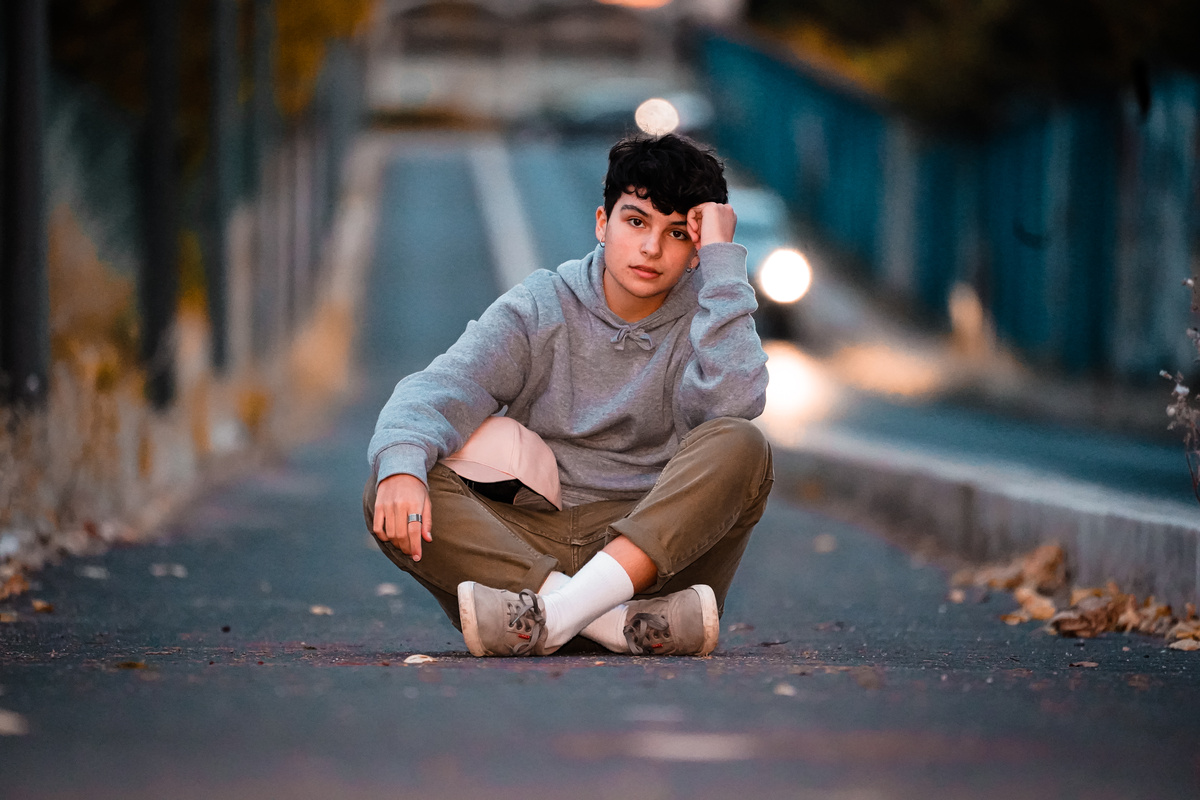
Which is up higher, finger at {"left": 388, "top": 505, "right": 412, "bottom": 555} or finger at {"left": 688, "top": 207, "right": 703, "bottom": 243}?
finger at {"left": 688, "top": 207, "right": 703, "bottom": 243}

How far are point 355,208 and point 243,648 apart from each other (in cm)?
3235

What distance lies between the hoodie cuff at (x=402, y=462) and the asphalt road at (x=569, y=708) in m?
0.46

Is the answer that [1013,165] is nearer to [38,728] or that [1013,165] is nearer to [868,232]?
[868,232]

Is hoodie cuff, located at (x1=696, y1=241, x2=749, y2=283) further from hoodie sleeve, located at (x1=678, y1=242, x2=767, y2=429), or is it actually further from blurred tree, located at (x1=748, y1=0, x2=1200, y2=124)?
blurred tree, located at (x1=748, y1=0, x2=1200, y2=124)

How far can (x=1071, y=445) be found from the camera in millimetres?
14852

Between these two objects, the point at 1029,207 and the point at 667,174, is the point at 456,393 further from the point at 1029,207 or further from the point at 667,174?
the point at 1029,207

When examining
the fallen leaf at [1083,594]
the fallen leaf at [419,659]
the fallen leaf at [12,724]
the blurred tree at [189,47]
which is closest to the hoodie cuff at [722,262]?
the fallen leaf at [419,659]

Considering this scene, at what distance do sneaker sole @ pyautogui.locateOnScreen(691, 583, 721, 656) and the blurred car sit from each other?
1899 centimetres

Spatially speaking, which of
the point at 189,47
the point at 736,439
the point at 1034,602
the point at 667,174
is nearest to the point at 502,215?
the point at 189,47

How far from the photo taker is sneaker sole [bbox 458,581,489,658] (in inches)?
168

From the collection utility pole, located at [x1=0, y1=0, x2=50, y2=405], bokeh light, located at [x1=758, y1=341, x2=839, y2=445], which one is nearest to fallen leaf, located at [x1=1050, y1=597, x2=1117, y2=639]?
utility pole, located at [x1=0, y1=0, x2=50, y2=405]

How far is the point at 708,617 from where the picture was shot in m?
4.38

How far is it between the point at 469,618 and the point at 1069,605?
2497 millimetres

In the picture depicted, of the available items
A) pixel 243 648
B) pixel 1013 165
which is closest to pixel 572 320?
pixel 243 648
